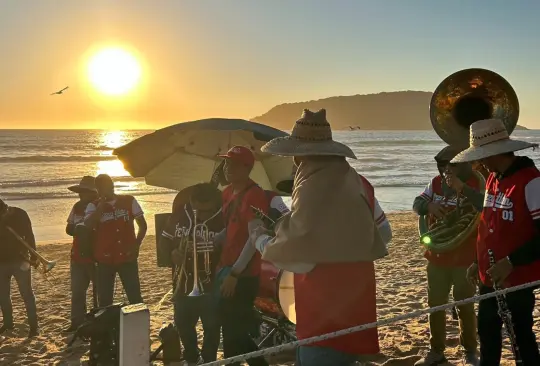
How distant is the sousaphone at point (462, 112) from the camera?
4562 mm

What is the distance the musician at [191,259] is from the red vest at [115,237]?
145cm

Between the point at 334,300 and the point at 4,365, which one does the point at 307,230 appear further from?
the point at 4,365

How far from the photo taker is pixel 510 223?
3.23 metres

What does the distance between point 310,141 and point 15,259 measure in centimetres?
505

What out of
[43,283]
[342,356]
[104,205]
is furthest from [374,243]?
[43,283]

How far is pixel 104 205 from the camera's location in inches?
236


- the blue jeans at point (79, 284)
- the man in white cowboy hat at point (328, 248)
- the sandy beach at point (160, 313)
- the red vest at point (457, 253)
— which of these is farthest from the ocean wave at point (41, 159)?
the man in white cowboy hat at point (328, 248)

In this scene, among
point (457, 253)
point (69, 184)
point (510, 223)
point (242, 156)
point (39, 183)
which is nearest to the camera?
point (510, 223)

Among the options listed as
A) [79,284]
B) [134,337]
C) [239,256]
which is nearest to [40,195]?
[79,284]

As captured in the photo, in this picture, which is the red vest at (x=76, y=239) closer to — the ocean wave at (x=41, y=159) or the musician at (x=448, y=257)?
the musician at (x=448, y=257)

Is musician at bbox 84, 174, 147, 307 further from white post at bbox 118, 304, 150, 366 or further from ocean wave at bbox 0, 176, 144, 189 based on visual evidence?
ocean wave at bbox 0, 176, 144, 189

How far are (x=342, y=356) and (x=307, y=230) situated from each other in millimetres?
742

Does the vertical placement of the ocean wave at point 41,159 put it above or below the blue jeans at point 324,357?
→ above

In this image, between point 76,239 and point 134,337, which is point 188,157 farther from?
point 134,337
